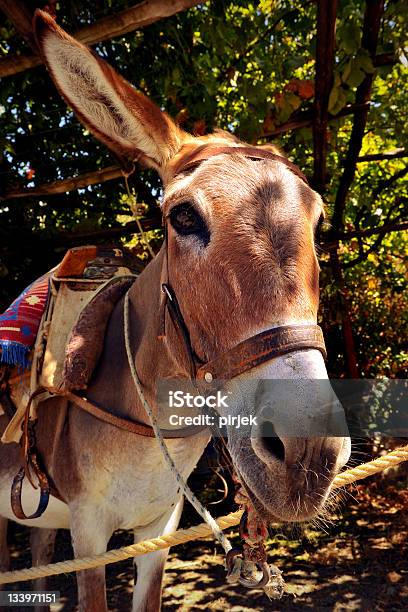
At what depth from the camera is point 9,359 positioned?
236cm

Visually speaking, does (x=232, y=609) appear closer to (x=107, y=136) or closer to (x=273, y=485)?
(x=273, y=485)

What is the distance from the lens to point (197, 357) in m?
1.44

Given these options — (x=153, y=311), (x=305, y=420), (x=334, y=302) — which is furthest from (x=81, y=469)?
(x=334, y=302)

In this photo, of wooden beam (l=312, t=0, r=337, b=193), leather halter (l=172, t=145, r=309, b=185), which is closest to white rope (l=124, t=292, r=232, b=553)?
leather halter (l=172, t=145, r=309, b=185)

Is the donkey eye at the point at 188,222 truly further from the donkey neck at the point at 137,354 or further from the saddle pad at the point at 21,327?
the saddle pad at the point at 21,327

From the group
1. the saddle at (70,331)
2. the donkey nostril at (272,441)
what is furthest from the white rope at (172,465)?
the donkey nostril at (272,441)

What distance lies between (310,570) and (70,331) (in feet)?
11.0

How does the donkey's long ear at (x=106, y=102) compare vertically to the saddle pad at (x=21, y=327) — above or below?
above

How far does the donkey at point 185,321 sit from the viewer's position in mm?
1198

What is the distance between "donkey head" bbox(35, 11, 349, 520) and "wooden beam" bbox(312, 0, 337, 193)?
1.40m

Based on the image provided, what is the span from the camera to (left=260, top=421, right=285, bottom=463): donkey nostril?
3.84ft

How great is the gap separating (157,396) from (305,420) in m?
0.89

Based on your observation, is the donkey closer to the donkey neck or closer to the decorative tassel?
the donkey neck

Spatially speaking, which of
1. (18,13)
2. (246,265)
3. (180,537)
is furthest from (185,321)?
(18,13)
